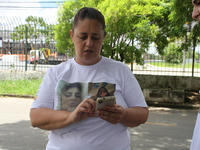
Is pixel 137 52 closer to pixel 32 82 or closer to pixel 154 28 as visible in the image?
pixel 154 28

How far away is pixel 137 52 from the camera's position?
30.8ft

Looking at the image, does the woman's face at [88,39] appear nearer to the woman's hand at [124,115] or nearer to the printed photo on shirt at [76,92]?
the printed photo on shirt at [76,92]

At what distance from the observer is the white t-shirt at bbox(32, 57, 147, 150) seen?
1542 millimetres

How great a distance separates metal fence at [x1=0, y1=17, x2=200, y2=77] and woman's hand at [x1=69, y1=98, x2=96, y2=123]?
29.0 ft

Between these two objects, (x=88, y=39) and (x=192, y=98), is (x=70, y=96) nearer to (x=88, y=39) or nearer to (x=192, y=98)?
(x=88, y=39)

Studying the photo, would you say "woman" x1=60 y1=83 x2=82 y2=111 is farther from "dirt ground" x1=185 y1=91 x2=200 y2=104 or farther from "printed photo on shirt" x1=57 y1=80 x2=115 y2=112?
"dirt ground" x1=185 y1=91 x2=200 y2=104

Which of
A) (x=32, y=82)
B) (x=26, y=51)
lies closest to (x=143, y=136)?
(x=32, y=82)

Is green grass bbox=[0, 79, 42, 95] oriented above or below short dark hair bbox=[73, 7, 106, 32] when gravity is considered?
below

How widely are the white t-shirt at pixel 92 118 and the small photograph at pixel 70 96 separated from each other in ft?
0.13

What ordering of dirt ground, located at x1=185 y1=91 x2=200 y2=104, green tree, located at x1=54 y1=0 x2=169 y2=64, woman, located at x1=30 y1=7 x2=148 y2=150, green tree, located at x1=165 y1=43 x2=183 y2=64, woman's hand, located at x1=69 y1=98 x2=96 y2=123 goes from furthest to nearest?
1. green tree, located at x1=165 y1=43 x2=183 y2=64
2. dirt ground, located at x1=185 y1=91 x2=200 y2=104
3. green tree, located at x1=54 y1=0 x2=169 y2=64
4. woman, located at x1=30 y1=7 x2=148 y2=150
5. woman's hand, located at x1=69 y1=98 x2=96 y2=123

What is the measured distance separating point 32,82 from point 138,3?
622cm

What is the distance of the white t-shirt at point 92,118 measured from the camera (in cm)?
154

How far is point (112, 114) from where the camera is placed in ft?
4.73

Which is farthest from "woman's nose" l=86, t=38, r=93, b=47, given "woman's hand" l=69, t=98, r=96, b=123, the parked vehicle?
the parked vehicle
